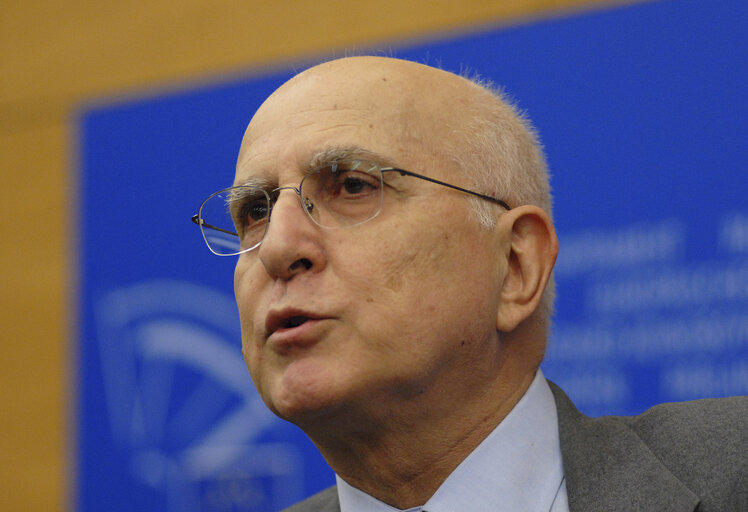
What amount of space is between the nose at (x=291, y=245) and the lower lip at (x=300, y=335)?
99 mm

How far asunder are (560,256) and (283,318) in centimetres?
119

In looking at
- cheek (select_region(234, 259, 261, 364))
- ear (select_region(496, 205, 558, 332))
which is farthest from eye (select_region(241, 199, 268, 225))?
ear (select_region(496, 205, 558, 332))

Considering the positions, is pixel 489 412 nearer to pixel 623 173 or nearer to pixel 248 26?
pixel 623 173

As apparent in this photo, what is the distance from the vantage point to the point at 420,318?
4.91 feet

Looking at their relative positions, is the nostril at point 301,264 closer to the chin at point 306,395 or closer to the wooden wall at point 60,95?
the chin at point 306,395

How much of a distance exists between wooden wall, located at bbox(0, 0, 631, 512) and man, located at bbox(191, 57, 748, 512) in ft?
4.66

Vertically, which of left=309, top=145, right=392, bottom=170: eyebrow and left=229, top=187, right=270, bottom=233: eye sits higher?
left=309, top=145, right=392, bottom=170: eyebrow

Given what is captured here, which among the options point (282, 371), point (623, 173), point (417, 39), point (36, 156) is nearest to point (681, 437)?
point (282, 371)

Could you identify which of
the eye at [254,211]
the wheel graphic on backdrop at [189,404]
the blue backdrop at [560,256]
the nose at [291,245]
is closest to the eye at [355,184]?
the nose at [291,245]

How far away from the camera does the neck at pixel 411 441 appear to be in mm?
1563

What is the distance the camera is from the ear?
1.66 meters

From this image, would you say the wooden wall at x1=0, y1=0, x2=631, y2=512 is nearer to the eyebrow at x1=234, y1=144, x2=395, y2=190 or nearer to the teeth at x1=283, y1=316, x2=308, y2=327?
the eyebrow at x1=234, y1=144, x2=395, y2=190

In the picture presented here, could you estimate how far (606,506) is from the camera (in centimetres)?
148

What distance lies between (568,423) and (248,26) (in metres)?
2.21
